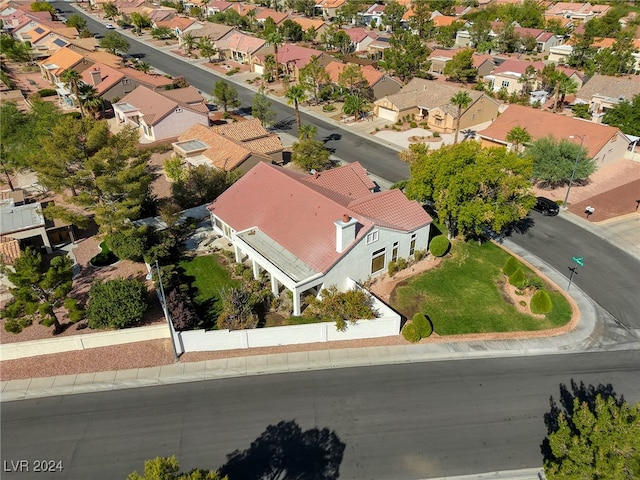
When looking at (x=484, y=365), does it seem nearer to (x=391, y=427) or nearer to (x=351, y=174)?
(x=391, y=427)

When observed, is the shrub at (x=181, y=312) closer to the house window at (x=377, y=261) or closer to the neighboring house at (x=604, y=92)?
the house window at (x=377, y=261)

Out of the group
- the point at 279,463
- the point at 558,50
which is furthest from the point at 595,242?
the point at 558,50

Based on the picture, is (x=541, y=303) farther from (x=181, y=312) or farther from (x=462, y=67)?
(x=462, y=67)

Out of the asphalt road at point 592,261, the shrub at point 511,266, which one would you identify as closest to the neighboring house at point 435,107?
the asphalt road at point 592,261

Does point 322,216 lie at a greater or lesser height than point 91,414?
greater

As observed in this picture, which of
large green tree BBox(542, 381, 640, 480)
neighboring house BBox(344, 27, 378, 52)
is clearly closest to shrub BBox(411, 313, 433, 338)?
large green tree BBox(542, 381, 640, 480)
